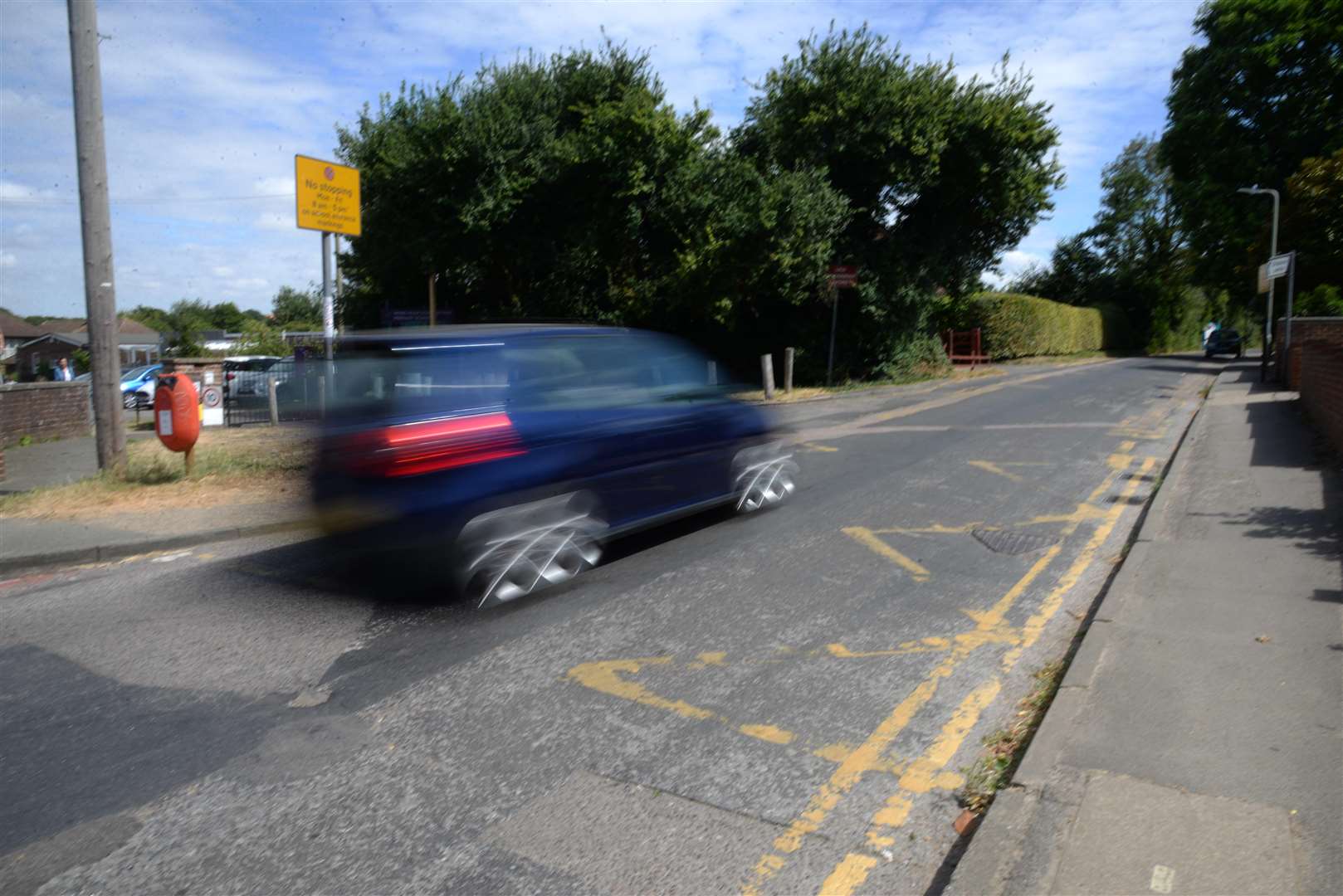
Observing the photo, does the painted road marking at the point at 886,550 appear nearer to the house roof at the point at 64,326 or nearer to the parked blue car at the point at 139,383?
the parked blue car at the point at 139,383

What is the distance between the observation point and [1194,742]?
388 cm

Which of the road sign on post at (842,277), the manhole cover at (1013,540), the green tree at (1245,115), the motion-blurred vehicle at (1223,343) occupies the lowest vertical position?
the manhole cover at (1013,540)

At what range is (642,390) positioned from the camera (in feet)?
23.4

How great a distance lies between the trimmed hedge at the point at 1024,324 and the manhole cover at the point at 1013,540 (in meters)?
29.4

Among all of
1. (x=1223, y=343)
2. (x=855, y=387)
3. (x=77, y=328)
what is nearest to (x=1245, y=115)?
(x=1223, y=343)

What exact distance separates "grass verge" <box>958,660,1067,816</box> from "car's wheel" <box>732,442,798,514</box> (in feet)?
12.8

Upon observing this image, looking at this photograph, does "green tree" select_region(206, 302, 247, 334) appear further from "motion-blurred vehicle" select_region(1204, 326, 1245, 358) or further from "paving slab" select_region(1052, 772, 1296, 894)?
"paving slab" select_region(1052, 772, 1296, 894)

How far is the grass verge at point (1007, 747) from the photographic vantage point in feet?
11.9

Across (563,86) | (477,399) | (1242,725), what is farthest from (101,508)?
(563,86)

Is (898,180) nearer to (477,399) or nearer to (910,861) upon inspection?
(477,399)

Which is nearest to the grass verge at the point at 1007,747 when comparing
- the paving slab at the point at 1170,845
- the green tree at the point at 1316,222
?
the paving slab at the point at 1170,845

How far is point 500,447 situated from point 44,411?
14284 millimetres

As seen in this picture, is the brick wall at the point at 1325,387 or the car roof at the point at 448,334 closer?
the car roof at the point at 448,334

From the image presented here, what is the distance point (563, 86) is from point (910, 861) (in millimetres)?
25622
